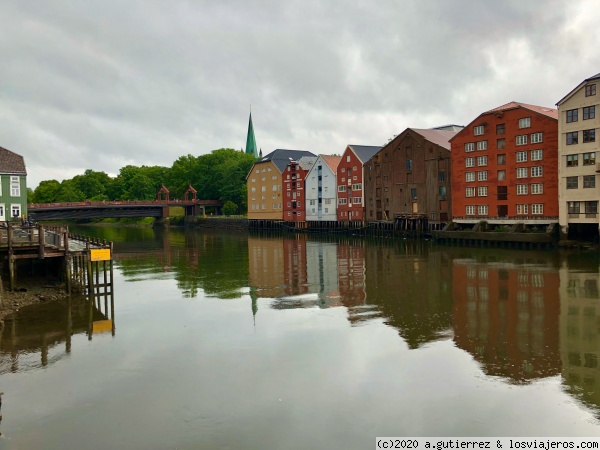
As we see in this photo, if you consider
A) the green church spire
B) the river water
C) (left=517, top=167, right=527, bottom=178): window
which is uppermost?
the green church spire

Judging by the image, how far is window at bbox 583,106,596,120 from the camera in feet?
168

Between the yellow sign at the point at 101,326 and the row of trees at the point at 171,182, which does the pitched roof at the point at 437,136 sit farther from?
the yellow sign at the point at 101,326

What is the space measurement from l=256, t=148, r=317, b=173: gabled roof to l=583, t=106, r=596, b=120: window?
6134 cm

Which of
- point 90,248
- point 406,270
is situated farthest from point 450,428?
point 406,270

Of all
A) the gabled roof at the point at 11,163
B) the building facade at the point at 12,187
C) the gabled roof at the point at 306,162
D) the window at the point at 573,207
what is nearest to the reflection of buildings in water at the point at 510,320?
the window at the point at 573,207

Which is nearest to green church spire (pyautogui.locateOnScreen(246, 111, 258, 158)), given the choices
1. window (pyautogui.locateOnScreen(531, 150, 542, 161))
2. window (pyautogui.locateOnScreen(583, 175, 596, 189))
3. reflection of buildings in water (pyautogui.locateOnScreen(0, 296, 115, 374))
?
window (pyautogui.locateOnScreen(531, 150, 542, 161))

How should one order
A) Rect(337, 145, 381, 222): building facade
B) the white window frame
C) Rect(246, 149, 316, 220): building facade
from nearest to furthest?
1. the white window frame
2. Rect(337, 145, 381, 222): building facade
3. Rect(246, 149, 316, 220): building facade

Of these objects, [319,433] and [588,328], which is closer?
[319,433]

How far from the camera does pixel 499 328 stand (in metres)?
20.3

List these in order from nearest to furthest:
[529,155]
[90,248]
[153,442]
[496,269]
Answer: [153,442]
[90,248]
[496,269]
[529,155]

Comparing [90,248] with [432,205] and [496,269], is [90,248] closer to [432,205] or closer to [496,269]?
[496,269]

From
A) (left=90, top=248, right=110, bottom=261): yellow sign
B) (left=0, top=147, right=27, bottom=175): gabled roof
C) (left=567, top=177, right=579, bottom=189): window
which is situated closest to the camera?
(left=90, top=248, right=110, bottom=261): yellow sign

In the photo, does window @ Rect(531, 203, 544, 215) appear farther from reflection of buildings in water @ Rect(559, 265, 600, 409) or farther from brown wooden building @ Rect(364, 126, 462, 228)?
reflection of buildings in water @ Rect(559, 265, 600, 409)

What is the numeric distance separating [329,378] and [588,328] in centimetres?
1147
